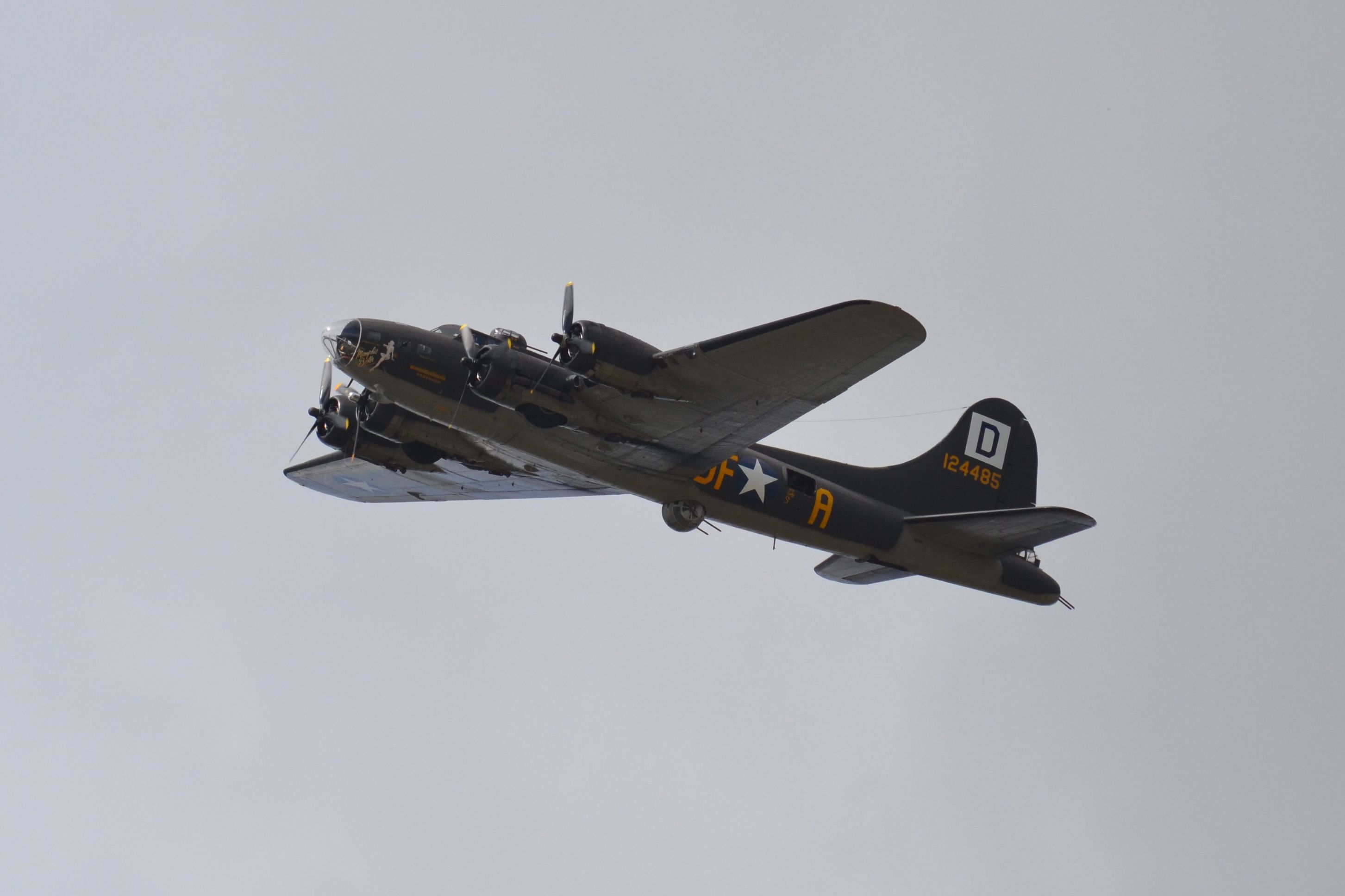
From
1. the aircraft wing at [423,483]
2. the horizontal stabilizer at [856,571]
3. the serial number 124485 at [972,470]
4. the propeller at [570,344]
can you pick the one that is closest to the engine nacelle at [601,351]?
the propeller at [570,344]

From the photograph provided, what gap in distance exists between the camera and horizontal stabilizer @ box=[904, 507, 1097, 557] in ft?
87.1

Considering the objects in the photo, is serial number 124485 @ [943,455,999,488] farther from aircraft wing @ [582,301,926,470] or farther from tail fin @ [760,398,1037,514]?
aircraft wing @ [582,301,926,470]

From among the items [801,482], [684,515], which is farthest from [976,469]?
[684,515]

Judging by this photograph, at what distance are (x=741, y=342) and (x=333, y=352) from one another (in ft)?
24.2

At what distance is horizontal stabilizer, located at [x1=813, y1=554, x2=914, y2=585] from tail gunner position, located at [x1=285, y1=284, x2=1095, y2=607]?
0.18 ft

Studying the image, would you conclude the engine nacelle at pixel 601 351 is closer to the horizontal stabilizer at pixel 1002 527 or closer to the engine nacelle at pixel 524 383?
the engine nacelle at pixel 524 383

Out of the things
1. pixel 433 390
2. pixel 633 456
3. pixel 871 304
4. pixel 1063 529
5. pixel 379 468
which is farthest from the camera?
pixel 379 468

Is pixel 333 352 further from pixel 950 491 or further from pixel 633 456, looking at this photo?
pixel 950 491

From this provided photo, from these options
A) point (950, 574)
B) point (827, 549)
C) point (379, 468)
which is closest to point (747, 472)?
point (827, 549)

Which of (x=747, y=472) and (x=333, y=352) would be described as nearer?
(x=333, y=352)

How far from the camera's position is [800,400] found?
23.4 meters

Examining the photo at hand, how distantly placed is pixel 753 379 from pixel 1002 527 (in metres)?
7.64

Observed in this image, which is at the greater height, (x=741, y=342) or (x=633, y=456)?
(x=741, y=342)

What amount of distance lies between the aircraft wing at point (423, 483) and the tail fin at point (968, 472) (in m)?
5.96
